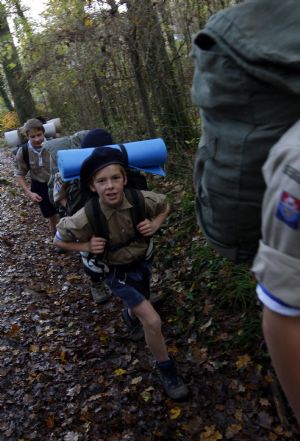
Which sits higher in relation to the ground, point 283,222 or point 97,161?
point 283,222

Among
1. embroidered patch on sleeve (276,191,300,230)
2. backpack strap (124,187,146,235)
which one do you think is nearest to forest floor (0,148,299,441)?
Result: backpack strap (124,187,146,235)

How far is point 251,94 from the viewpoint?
3.38 ft

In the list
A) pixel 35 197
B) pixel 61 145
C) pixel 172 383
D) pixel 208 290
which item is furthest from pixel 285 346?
pixel 35 197

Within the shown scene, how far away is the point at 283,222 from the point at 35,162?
21.3ft

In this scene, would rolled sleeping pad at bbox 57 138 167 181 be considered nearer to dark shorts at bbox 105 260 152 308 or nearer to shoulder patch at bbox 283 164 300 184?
dark shorts at bbox 105 260 152 308

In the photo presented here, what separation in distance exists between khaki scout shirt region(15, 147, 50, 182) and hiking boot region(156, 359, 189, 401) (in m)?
4.32

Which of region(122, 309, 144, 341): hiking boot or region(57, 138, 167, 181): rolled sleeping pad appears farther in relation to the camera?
region(122, 309, 144, 341): hiking boot

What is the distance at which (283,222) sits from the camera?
902 millimetres

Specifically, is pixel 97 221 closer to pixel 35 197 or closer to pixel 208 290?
pixel 208 290

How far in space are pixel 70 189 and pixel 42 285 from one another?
108 inches

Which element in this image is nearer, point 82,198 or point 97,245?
point 97,245

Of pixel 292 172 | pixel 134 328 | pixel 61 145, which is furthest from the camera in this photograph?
pixel 61 145

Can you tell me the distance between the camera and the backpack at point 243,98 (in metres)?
0.98

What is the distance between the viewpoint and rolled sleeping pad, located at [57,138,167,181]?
3.60 metres
